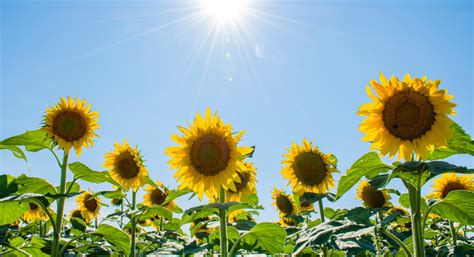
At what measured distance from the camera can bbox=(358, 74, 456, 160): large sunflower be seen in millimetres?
3633

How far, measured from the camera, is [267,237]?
3.87 meters

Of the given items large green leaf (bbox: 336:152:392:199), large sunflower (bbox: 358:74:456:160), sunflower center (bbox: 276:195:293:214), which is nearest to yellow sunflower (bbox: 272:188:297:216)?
sunflower center (bbox: 276:195:293:214)

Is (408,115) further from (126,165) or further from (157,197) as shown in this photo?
(157,197)

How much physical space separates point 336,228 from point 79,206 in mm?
9570

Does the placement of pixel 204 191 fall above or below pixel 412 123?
below

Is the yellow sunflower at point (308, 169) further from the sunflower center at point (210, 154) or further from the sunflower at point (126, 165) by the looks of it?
the sunflower at point (126, 165)

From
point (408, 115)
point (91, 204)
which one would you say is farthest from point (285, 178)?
point (91, 204)

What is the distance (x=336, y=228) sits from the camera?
285cm

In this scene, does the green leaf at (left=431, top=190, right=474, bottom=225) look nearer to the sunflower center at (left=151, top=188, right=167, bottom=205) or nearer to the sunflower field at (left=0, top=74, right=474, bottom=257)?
the sunflower field at (left=0, top=74, right=474, bottom=257)

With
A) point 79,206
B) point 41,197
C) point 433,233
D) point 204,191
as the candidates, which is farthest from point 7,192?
point 79,206

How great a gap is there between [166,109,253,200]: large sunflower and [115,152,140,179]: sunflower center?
119 inches

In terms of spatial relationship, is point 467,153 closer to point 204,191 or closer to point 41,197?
point 204,191

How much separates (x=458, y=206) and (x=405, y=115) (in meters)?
1.11

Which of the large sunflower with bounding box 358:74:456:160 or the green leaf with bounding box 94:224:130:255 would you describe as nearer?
the large sunflower with bounding box 358:74:456:160
